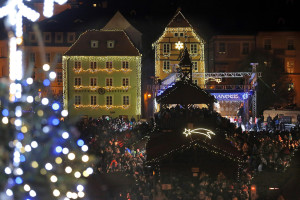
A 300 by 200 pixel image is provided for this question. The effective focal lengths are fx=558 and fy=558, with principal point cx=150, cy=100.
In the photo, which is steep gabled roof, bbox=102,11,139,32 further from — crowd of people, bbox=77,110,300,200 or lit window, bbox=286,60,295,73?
crowd of people, bbox=77,110,300,200

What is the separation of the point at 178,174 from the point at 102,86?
35196 mm

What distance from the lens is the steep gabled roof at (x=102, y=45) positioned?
48.0 m

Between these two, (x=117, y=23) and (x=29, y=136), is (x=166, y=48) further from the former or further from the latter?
(x=29, y=136)

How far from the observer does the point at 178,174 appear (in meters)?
14.0

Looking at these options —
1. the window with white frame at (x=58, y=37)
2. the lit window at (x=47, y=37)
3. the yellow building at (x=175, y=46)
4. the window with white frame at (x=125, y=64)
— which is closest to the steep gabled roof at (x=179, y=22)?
the yellow building at (x=175, y=46)

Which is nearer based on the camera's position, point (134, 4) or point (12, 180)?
point (12, 180)

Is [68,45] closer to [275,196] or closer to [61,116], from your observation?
[275,196]

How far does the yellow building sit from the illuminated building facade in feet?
7.62

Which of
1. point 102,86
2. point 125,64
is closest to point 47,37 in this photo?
point 102,86

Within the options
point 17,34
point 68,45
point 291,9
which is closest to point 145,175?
point 17,34

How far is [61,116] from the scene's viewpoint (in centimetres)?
1020

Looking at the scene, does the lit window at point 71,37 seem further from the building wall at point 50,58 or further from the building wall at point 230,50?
the building wall at point 230,50

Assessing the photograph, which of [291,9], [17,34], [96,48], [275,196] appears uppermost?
[291,9]

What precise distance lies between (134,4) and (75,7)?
19.6ft
